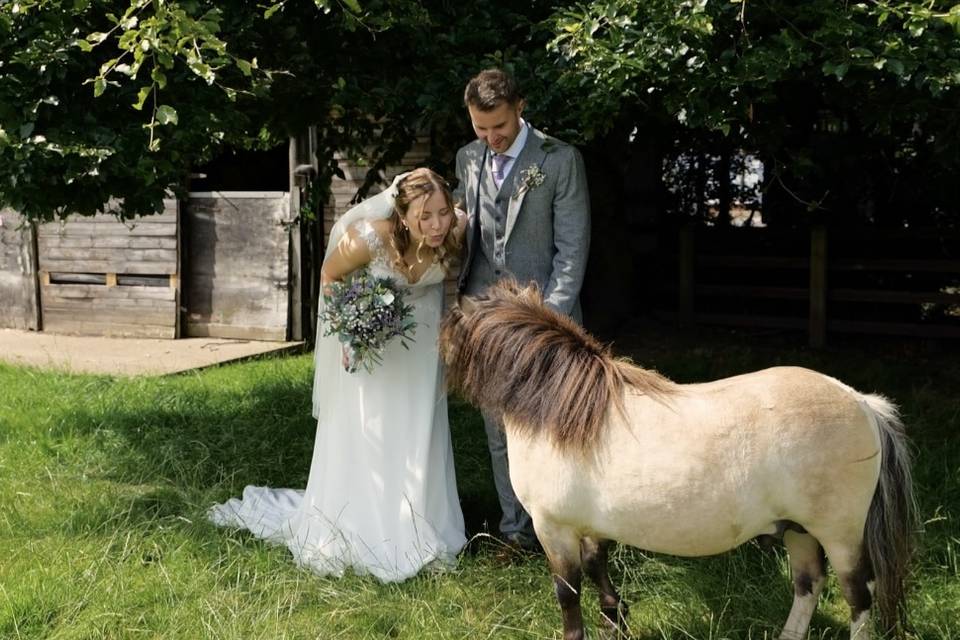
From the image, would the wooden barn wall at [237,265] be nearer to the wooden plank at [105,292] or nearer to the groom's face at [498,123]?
the wooden plank at [105,292]

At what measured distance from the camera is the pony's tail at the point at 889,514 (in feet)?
9.02

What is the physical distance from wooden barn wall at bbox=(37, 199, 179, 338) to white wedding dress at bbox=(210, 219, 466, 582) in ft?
20.8

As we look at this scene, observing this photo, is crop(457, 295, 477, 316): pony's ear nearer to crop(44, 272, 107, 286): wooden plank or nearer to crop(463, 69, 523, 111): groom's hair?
crop(463, 69, 523, 111): groom's hair

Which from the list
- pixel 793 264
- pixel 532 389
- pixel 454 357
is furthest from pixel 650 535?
pixel 793 264

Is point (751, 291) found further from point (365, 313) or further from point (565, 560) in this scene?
point (565, 560)

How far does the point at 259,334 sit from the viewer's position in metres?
9.70

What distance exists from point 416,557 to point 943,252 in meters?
6.71

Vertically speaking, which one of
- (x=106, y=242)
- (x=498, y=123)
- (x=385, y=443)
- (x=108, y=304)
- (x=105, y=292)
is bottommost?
(x=385, y=443)

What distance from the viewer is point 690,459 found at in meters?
2.64

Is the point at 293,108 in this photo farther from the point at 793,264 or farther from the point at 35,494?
the point at 793,264

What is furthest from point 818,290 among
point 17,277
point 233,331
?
point 17,277

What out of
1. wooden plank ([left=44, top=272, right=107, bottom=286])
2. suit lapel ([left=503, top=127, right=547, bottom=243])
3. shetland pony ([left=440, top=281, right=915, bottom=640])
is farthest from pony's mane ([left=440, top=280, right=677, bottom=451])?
wooden plank ([left=44, top=272, right=107, bottom=286])

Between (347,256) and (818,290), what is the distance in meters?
6.07

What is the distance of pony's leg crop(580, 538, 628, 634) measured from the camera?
3201 millimetres
